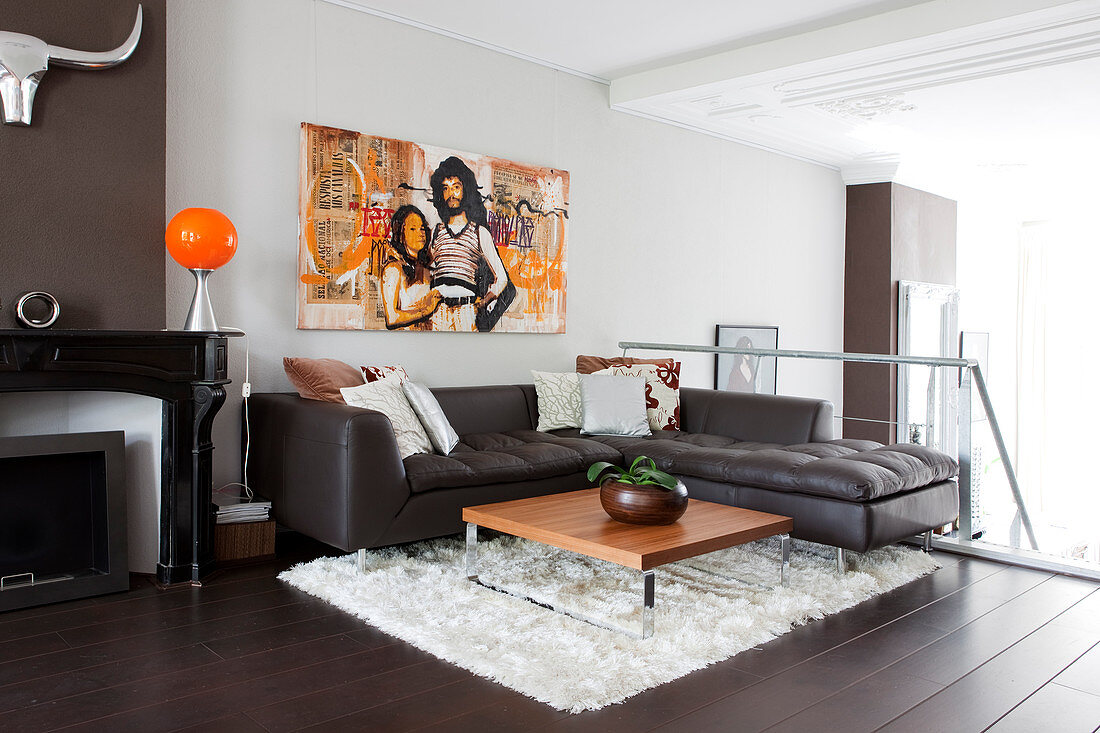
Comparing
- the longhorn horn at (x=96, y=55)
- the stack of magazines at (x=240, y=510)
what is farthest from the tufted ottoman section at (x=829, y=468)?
the longhorn horn at (x=96, y=55)

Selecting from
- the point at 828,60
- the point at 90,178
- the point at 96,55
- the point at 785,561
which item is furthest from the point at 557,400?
the point at 96,55

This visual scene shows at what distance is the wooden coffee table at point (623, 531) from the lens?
2.87 meters

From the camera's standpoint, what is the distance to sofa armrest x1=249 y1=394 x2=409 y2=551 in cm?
346

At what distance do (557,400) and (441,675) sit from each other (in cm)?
256

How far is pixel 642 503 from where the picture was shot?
3139 mm

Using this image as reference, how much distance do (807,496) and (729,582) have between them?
0.53m

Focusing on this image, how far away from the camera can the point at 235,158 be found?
4125 mm

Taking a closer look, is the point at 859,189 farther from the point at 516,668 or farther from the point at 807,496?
the point at 516,668

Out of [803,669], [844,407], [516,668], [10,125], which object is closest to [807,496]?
[803,669]

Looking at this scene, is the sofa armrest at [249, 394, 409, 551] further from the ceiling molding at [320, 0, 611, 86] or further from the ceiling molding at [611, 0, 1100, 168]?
the ceiling molding at [611, 0, 1100, 168]

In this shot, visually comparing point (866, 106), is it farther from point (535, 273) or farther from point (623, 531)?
point (623, 531)

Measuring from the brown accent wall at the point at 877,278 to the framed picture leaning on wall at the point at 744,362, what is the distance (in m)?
1.13

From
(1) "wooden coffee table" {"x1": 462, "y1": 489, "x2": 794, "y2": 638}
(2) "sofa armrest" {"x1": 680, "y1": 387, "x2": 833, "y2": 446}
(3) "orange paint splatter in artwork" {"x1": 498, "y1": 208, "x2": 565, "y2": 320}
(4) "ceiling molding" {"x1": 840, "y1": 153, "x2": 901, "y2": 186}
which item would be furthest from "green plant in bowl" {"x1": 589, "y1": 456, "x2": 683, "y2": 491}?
(4) "ceiling molding" {"x1": 840, "y1": 153, "x2": 901, "y2": 186}

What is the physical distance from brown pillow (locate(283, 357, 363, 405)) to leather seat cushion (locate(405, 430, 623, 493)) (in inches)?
21.0
